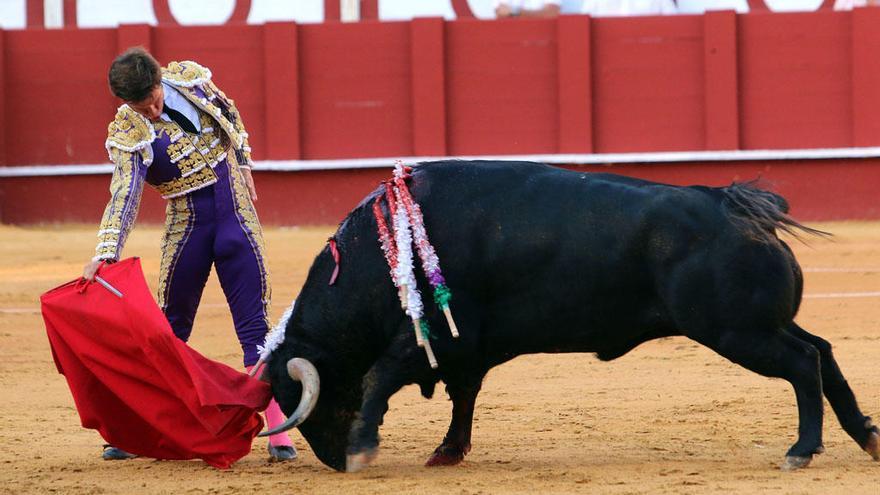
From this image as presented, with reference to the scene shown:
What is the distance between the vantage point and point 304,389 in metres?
4.35

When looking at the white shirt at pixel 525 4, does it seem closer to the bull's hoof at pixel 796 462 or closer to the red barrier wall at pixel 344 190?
the red barrier wall at pixel 344 190

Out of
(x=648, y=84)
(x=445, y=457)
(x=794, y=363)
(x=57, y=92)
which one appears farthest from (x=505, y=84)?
(x=794, y=363)

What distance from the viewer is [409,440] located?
5.07 m

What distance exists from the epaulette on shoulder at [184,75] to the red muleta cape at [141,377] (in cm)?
54

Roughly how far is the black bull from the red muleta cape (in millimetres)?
174

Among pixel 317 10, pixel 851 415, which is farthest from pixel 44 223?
pixel 851 415

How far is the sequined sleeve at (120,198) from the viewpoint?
4.60 meters

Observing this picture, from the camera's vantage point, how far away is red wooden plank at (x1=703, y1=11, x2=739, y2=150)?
40.0ft

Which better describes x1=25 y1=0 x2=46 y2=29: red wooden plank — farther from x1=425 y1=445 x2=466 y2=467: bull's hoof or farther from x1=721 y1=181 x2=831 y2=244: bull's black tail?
x1=721 y1=181 x2=831 y2=244: bull's black tail

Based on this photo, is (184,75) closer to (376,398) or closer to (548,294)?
(376,398)

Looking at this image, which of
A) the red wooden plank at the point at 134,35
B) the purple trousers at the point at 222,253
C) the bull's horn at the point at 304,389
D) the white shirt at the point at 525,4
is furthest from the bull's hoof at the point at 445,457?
the red wooden plank at the point at 134,35

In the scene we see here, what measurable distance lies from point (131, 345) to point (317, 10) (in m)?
9.27

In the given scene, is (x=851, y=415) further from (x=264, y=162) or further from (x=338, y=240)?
(x=264, y=162)

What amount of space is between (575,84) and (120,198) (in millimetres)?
8040
